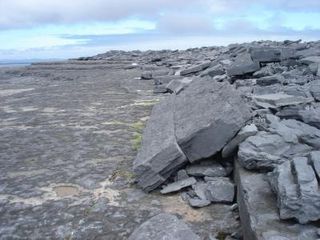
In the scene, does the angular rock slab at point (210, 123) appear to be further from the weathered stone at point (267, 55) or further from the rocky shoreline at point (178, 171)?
the weathered stone at point (267, 55)

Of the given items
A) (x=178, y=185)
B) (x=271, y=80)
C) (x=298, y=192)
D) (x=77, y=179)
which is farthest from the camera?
(x=271, y=80)

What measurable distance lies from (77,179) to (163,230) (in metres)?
1.38

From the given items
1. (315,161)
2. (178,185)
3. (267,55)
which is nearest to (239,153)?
(178,185)

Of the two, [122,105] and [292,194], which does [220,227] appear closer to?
[292,194]

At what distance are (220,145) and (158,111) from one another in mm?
1896

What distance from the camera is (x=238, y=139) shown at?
3.80m

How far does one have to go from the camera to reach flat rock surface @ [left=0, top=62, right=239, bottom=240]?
10.1 feet

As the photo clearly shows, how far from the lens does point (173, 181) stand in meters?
3.79

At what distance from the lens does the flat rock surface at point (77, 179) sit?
10.1 feet

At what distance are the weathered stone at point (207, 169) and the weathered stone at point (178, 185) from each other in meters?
0.10

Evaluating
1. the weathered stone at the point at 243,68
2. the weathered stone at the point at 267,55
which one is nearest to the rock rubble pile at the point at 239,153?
the weathered stone at the point at 243,68

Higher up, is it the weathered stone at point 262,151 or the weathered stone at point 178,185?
the weathered stone at point 262,151

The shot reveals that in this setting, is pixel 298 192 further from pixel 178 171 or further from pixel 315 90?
pixel 315 90

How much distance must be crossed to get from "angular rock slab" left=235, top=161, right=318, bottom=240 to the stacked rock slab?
1.57 feet
